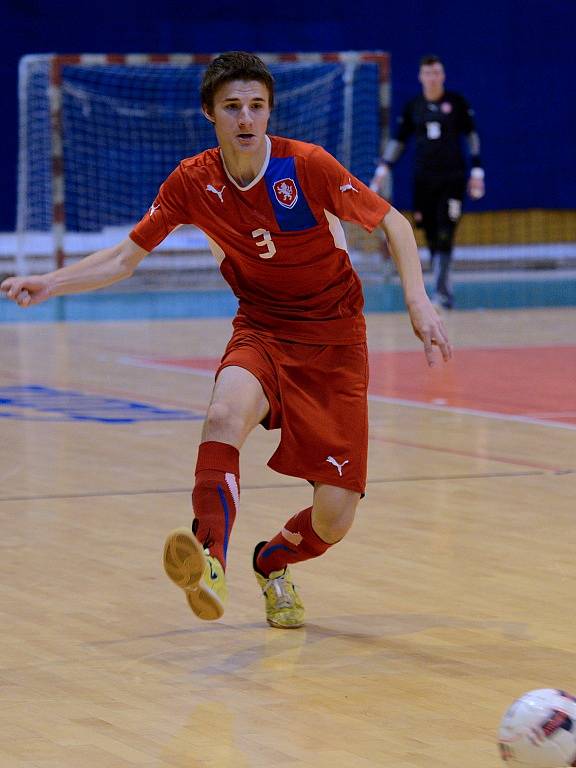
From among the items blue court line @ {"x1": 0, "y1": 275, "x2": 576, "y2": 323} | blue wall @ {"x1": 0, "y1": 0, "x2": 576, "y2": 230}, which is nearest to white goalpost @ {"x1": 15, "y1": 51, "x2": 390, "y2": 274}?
blue wall @ {"x1": 0, "y1": 0, "x2": 576, "y2": 230}

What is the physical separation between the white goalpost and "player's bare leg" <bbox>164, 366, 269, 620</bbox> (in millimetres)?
14096

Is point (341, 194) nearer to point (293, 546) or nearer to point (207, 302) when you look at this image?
point (293, 546)

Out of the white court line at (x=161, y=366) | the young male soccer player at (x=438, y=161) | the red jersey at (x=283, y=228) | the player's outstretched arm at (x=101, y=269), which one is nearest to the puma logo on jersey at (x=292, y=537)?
the red jersey at (x=283, y=228)

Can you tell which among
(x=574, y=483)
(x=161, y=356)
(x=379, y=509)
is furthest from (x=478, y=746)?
(x=161, y=356)

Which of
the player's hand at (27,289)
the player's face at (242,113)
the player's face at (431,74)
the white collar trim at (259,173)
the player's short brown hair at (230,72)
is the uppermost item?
the player's face at (431,74)

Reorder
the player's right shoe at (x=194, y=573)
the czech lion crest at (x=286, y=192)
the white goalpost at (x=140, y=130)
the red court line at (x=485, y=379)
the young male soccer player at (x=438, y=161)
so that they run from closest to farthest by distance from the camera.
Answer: the player's right shoe at (x=194, y=573), the czech lion crest at (x=286, y=192), the red court line at (x=485, y=379), the young male soccer player at (x=438, y=161), the white goalpost at (x=140, y=130)

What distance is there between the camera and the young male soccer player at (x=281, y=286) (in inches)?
178

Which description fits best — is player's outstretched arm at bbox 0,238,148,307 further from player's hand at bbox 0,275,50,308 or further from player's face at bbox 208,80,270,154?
player's face at bbox 208,80,270,154

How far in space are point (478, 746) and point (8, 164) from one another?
16672 millimetres

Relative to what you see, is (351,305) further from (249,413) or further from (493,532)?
(493,532)

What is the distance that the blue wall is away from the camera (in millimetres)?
19984

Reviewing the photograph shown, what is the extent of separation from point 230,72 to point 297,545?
1331mm

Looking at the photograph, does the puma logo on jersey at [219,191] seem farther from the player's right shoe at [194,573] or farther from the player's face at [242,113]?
the player's right shoe at [194,573]

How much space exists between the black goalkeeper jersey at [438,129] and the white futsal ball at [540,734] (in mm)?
12286
